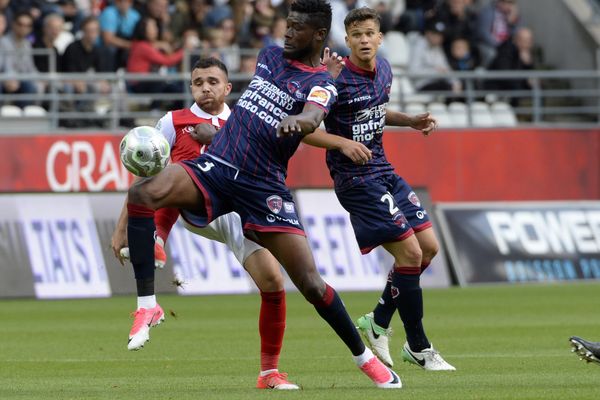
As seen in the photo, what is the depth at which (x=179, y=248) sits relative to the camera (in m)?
19.0

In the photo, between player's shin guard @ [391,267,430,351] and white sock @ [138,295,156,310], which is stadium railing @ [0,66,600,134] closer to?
player's shin guard @ [391,267,430,351]

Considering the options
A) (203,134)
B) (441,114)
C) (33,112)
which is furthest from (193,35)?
(203,134)

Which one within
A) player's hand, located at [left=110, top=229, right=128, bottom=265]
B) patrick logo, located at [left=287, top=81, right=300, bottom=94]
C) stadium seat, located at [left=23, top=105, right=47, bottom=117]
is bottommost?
stadium seat, located at [left=23, top=105, right=47, bottom=117]

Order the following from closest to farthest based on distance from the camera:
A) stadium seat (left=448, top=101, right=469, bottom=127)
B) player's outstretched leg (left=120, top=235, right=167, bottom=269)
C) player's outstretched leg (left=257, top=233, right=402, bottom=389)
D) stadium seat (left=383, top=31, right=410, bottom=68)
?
player's outstretched leg (left=257, top=233, right=402, bottom=389) → player's outstretched leg (left=120, top=235, right=167, bottom=269) → stadium seat (left=448, top=101, right=469, bottom=127) → stadium seat (left=383, top=31, right=410, bottom=68)

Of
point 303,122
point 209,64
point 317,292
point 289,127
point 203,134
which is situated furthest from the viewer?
point 209,64

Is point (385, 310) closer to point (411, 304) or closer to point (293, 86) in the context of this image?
point (411, 304)

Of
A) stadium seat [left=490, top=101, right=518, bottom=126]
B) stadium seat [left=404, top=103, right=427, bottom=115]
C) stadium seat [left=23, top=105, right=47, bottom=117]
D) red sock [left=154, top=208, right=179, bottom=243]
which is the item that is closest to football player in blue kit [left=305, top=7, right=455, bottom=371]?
red sock [left=154, top=208, right=179, bottom=243]

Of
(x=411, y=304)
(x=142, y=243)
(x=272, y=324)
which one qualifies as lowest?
(x=411, y=304)

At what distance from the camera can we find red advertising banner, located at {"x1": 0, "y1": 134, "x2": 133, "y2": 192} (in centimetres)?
2167

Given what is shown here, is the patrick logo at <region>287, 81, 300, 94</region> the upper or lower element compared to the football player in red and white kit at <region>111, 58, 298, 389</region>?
upper

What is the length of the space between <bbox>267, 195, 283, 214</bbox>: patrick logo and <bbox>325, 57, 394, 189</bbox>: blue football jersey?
1.68 metres

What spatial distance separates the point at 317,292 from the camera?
848cm

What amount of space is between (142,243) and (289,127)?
1.19m

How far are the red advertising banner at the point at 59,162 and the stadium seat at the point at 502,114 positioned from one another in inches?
260
